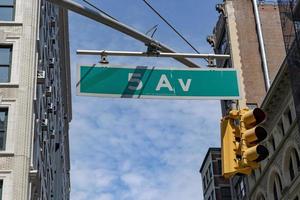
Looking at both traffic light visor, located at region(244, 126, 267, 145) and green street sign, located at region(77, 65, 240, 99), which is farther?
green street sign, located at region(77, 65, 240, 99)

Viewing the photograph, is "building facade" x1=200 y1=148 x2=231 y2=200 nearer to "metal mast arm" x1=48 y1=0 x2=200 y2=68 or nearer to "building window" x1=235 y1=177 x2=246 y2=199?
"building window" x1=235 y1=177 x2=246 y2=199

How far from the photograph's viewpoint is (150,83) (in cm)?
1104

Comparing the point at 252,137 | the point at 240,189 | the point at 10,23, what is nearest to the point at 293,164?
the point at 240,189

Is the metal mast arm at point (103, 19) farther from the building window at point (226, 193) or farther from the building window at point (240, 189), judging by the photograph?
the building window at point (226, 193)

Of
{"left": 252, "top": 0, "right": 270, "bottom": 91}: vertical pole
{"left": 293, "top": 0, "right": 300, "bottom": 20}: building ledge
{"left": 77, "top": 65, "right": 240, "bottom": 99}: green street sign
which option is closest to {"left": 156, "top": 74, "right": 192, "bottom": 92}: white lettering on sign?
{"left": 77, "top": 65, "right": 240, "bottom": 99}: green street sign

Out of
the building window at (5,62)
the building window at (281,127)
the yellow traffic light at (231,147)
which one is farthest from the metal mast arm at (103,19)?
the building window at (281,127)

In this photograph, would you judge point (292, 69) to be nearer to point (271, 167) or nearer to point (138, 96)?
point (271, 167)

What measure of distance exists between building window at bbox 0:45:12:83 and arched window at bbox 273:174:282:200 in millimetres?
23698

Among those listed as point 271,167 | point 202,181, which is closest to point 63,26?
point 271,167

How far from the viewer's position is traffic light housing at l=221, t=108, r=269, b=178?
30.5 ft

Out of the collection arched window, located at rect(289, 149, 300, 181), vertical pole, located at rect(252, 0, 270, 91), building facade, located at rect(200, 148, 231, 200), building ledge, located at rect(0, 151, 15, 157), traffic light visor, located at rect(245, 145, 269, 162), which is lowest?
traffic light visor, located at rect(245, 145, 269, 162)

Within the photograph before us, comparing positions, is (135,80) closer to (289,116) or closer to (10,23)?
(10,23)

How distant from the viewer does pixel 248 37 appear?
2498 inches

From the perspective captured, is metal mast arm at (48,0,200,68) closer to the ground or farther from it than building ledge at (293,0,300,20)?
closer to the ground
